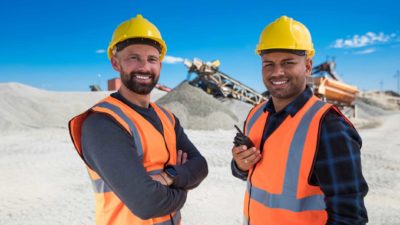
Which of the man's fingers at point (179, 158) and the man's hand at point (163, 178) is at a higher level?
the man's fingers at point (179, 158)

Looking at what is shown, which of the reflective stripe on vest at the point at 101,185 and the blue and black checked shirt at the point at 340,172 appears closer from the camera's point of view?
the blue and black checked shirt at the point at 340,172

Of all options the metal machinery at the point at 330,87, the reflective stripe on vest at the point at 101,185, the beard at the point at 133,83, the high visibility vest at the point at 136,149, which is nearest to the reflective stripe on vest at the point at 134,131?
the high visibility vest at the point at 136,149

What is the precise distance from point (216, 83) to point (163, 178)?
19215mm

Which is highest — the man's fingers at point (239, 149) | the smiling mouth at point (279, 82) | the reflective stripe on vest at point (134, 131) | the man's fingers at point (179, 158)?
the smiling mouth at point (279, 82)

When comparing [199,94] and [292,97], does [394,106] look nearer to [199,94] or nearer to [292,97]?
[199,94]

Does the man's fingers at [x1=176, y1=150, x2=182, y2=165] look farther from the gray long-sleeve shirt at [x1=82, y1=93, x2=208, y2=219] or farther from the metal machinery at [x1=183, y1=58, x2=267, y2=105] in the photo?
the metal machinery at [x1=183, y1=58, x2=267, y2=105]

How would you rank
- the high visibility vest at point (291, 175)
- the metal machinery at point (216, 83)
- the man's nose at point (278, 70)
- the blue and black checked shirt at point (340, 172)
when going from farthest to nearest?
the metal machinery at point (216, 83) → the man's nose at point (278, 70) → the high visibility vest at point (291, 175) → the blue and black checked shirt at point (340, 172)

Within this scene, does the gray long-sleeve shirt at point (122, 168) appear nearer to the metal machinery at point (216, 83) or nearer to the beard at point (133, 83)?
the beard at point (133, 83)

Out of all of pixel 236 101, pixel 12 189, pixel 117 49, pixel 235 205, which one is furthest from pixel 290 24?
pixel 236 101

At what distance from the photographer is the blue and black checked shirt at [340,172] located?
1.63 meters

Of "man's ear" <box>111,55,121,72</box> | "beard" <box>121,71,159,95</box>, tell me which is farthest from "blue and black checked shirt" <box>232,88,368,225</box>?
"man's ear" <box>111,55,121,72</box>

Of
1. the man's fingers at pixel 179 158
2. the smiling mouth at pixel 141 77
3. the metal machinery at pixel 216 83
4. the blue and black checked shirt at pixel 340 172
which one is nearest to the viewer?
the blue and black checked shirt at pixel 340 172

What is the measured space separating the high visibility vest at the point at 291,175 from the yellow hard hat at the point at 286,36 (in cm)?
39

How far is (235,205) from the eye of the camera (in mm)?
5883
